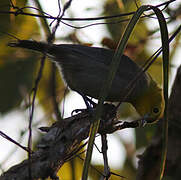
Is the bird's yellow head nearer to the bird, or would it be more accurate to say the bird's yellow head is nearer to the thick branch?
the bird

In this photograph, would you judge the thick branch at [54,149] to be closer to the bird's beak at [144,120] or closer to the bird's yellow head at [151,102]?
the bird's beak at [144,120]

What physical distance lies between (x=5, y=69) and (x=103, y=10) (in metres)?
1.61

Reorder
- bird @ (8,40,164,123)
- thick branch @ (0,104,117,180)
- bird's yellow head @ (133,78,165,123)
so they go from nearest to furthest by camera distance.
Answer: thick branch @ (0,104,117,180) → bird @ (8,40,164,123) → bird's yellow head @ (133,78,165,123)

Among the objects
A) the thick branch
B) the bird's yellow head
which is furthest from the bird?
the thick branch

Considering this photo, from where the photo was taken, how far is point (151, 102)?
4984mm

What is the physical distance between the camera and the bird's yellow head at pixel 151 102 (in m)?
4.88

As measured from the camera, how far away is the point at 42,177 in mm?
2264

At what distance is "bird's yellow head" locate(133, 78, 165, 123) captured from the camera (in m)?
4.88

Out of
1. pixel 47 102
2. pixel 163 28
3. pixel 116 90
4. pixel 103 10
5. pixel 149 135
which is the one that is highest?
A: pixel 103 10

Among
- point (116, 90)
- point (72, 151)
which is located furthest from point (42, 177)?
point (116, 90)

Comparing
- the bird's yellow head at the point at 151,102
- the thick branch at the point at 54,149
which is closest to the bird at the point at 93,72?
the bird's yellow head at the point at 151,102

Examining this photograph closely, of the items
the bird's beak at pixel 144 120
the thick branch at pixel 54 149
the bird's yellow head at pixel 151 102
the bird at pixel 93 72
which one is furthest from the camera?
the bird's yellow head at pixel 151 102

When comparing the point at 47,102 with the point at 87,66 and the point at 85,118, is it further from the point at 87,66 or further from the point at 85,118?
the point at 85,118

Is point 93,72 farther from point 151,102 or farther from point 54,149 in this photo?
point 54,149
